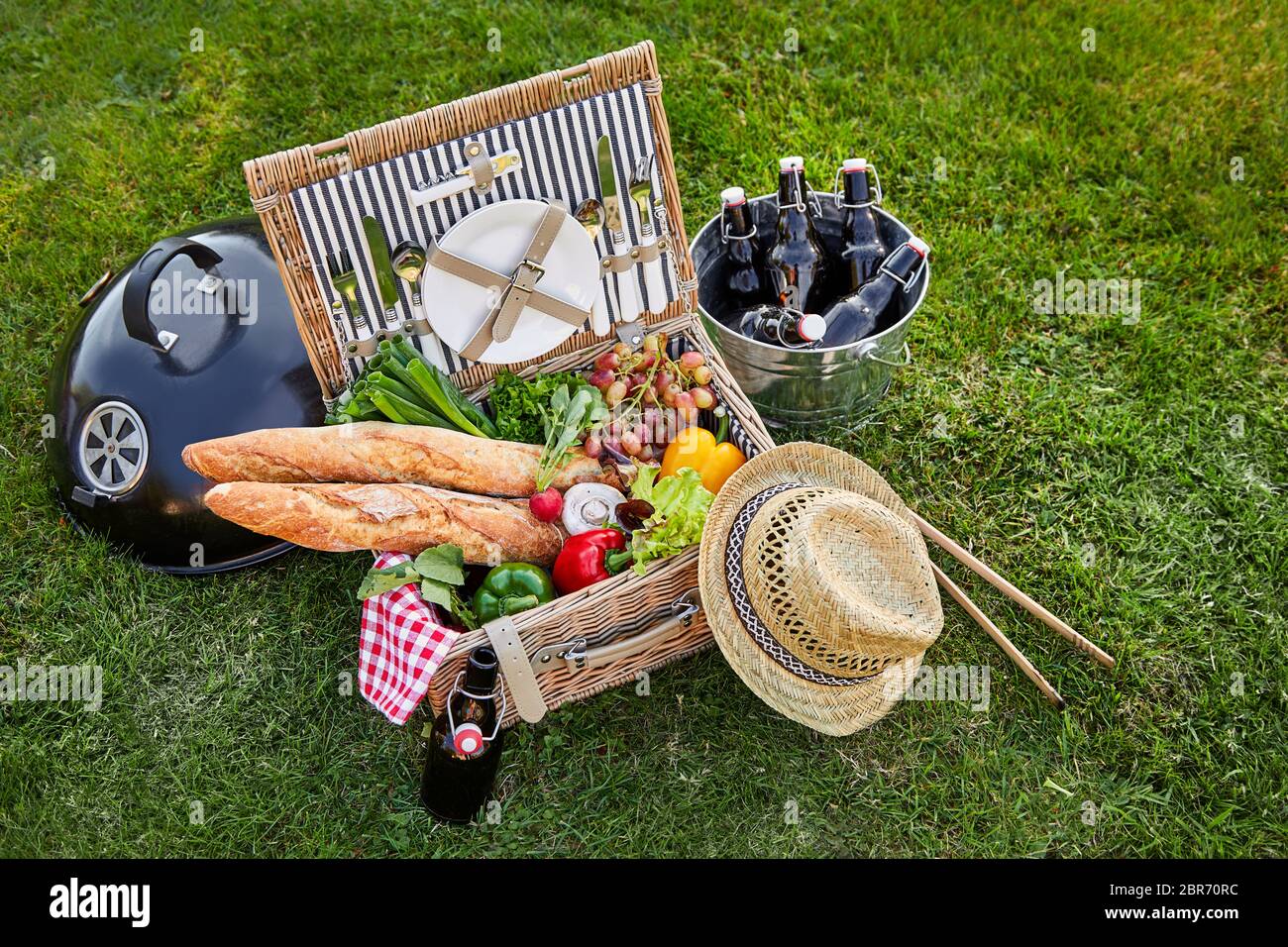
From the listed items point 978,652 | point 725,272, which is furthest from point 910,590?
point 725,272

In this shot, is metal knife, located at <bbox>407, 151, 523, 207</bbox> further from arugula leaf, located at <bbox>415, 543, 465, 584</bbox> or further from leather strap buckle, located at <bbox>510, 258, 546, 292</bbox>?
arugula leaf, located at <bbox>415, 543, 465, 584</bbox>

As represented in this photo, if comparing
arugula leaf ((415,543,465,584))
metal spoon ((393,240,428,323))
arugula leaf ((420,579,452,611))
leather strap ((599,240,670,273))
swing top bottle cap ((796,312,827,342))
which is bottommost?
arugula leaf ((420,579,452,611))

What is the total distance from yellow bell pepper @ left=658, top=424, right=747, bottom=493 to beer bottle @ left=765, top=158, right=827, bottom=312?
655 millimetres

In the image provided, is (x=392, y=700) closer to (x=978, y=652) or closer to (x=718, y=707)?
(x=718, y=707)

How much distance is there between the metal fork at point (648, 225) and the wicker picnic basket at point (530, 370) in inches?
2.2

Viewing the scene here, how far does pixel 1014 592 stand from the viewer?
2.95 metres

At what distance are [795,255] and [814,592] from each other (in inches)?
58.3

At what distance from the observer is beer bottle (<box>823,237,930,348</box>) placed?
327 centimetres

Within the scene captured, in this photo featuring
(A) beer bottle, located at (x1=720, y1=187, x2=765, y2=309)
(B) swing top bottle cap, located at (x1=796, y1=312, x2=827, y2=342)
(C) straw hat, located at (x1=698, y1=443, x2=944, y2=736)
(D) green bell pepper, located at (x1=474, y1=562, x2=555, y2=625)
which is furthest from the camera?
(A) beer bottle, located at (x1=720, y1=187, x2=765, y2=309)

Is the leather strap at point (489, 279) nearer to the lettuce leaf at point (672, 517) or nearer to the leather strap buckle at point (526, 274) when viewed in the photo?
the leather strap buckle at point (526, 274)

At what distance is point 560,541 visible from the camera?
300cm

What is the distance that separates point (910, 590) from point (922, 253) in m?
1.30

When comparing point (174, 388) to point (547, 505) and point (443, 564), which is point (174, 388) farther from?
point (547, 505)

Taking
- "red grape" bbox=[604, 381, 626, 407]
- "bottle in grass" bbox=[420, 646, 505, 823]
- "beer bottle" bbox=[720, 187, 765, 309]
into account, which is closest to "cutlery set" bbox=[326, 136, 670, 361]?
"red grape" bbox=[604, 381, 626, 407]
